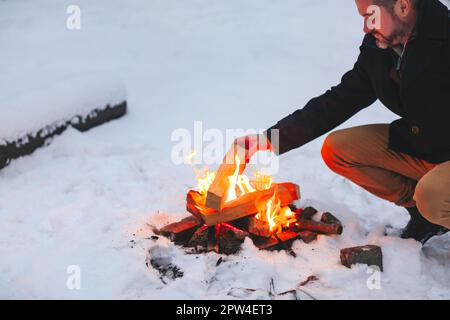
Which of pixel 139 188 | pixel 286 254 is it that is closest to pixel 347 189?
pixel 286 254

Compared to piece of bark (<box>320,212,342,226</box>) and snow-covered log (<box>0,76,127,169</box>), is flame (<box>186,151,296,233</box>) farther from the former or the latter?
snow-covered log (<box>0,76,127,169</box>)

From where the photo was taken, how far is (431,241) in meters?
3.48

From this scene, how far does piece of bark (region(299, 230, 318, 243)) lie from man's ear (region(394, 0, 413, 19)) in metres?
1.34

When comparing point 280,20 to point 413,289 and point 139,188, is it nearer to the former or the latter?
point 139,188

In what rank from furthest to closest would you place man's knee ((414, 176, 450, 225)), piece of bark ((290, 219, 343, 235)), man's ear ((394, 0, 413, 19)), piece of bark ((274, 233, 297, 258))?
1. piece of bark ((290, 219, 343, 235))
2. piece of bark ((274, 233, 297, 258))
3. man's knee ((414, 176, 450, 225))
4. man's ear ((394, 0, 413, 19))

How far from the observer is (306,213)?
369cm

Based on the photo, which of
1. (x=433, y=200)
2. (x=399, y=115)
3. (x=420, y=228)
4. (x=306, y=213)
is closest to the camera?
(x=433, y=200)

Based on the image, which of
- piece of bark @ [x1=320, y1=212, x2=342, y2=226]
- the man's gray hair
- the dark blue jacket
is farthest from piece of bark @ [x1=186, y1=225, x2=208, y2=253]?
the man's gray hair

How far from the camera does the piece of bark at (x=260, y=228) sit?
3.38m

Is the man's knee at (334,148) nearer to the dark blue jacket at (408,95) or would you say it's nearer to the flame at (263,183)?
the dark blue jacket at (408,95)

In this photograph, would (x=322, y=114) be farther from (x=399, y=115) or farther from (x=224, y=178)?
(x=224, y=178)

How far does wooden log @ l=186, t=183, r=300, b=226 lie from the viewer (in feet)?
11.0

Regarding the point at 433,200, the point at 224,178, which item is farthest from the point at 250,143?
the point at 433,200

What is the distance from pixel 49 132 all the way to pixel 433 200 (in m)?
2.82
